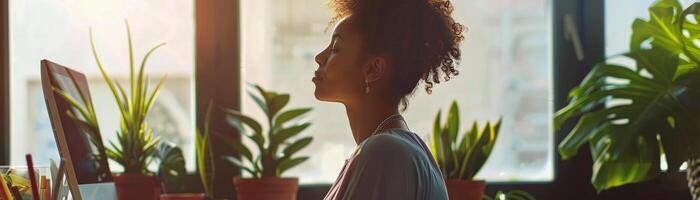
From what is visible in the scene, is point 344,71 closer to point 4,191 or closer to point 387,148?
point 387,148

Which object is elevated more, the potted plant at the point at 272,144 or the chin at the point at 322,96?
the chin at the point at 322,96

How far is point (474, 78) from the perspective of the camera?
8.04ft

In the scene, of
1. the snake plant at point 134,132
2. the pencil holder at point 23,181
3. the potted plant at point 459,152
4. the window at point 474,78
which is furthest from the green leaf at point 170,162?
the pencil holder at point 23,181

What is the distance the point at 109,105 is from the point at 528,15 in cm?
113

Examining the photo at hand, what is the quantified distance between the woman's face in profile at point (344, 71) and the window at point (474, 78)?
131cm

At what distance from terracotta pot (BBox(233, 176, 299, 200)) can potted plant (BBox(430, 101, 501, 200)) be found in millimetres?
347

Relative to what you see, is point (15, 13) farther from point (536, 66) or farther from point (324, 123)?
point (536, 66)

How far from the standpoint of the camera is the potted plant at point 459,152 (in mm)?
2067

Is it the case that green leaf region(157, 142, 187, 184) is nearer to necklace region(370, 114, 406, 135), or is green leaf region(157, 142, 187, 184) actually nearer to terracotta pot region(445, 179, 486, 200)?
terracotta pot region(445, 179, 486, 200)

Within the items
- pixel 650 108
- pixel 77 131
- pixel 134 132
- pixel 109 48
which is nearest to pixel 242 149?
pixel 134 132

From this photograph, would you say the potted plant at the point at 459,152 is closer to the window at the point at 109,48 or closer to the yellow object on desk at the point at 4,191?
the window at the point at 109,48

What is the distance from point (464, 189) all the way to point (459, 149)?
12cm

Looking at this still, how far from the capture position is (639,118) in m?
2.12

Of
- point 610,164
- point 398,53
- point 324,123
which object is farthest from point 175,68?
point 398,53
